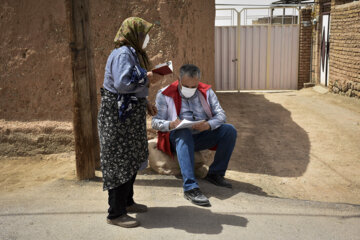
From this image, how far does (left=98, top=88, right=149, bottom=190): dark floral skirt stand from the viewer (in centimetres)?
284

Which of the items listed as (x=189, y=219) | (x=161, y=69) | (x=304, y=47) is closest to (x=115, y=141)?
(x=161, y=69)

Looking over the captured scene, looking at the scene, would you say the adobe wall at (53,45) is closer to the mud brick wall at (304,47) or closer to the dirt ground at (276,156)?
the dirt ground at (276,156)

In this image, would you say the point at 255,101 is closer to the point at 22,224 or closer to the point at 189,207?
the point at 189,207

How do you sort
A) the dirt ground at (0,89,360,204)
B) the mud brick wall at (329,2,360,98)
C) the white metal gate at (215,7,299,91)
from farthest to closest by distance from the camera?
1. the white metal gate at (215,7,299,91)
2. the mud brick wall at (329,2,360,98)
3. the dirt ground at (0,89,360,204)

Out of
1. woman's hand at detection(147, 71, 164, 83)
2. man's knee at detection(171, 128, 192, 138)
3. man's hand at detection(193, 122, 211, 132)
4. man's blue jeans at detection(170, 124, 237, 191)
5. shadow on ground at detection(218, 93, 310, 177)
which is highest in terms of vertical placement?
woman's hand at detection(147, 71, 164, 83)

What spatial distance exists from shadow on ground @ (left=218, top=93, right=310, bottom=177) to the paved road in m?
1.85

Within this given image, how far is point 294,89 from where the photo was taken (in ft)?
40.6

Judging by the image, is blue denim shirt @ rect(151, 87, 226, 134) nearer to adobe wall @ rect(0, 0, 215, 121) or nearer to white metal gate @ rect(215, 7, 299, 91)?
adobe wall @ rect(0, 0, 215, 121)

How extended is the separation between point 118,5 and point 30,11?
3.48 feet

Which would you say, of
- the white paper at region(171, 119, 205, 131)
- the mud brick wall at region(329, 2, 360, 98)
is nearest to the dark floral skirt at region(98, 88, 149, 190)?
the white paper at region(171, 119, 205, 131)

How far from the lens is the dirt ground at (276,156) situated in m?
4.58

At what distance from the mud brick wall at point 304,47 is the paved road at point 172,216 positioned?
9226 mm

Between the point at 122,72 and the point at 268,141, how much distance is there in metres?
4.56

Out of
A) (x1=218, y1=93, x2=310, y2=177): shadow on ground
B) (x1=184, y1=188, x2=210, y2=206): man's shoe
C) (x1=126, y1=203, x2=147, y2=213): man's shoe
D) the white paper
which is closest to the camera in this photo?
(x1=126, y1=203, x2=147, y2=213): man's shoe
